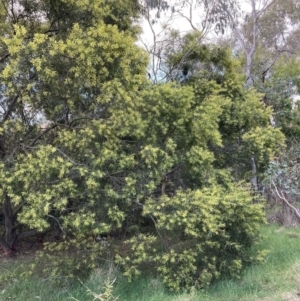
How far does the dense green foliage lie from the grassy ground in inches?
8.3

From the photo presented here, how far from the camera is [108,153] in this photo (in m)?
5.18

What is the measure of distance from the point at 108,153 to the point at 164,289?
77.2 inches

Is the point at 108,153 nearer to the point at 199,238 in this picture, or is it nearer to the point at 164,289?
the point at 199,238

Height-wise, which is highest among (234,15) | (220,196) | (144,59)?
(234,15)

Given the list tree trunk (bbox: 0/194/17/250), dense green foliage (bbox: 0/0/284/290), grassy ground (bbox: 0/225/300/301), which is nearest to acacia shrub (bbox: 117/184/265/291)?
dense green foliage (bbox: 0/0/284/290)

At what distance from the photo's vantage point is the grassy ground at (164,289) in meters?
4.98

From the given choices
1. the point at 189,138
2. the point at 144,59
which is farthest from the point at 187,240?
the point at 144,59

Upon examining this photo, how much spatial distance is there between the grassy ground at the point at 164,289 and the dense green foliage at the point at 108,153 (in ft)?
0.69

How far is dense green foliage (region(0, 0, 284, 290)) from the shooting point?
4996 mm

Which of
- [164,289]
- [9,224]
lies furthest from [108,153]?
[9,224]

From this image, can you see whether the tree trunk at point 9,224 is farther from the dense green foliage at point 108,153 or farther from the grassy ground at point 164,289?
the grassy ground at point 164,289

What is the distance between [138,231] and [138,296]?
1.12 meters

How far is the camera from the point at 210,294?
5.19 meters

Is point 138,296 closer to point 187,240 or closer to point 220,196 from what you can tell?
point 187,240
